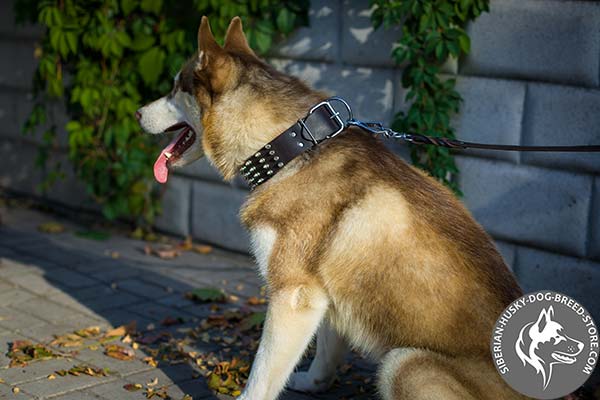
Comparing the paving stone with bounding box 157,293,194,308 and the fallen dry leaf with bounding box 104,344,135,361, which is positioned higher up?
the fallen dry leaf with bounding box 104,344,135,361

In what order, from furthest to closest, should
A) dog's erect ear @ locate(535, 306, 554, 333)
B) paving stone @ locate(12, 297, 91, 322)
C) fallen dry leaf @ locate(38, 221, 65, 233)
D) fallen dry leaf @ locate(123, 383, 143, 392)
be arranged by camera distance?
fallen dry leaf @ locate(38, 221, 65, 233)
paving stone @ locate(12, 297, 91, 322)
fallen dry leaf @ locate(123, 383, 143, 392)
dog's erect ear @ locate(535, 306, 554, 333)

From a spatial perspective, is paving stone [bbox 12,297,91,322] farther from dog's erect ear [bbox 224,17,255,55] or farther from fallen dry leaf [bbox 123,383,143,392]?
dog's erect ear [bbox 224,17,255,55]

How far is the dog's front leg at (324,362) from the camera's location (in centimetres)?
459

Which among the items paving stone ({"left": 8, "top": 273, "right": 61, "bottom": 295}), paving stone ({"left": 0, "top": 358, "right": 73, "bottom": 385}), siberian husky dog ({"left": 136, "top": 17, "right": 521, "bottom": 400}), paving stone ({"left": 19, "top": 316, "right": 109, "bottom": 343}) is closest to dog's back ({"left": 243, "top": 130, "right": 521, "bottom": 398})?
siberian husky dog ({"left": 136, "top": 17, "right": 521, "bottom": 400})

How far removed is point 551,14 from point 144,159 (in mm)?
3585

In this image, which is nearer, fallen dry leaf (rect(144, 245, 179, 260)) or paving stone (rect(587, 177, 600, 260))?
paving stone (rect(587, 177, 600, 260))

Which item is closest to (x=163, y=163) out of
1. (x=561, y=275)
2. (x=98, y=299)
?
(x=98, y=299)

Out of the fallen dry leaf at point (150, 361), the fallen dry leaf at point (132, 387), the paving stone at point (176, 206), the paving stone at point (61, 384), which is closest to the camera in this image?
the paving stone at point (61, 384)

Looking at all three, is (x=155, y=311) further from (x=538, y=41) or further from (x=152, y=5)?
(x=538, y=41)

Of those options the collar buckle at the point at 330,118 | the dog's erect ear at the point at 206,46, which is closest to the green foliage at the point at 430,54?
the collar buckle at the point at 330,118

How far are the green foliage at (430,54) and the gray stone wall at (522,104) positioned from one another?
0.12 meters

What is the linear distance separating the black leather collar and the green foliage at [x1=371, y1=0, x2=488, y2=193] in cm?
173

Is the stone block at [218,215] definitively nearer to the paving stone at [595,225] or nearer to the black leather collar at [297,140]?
the paving stone at [595,225]

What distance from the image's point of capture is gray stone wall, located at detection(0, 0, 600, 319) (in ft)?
16.9
